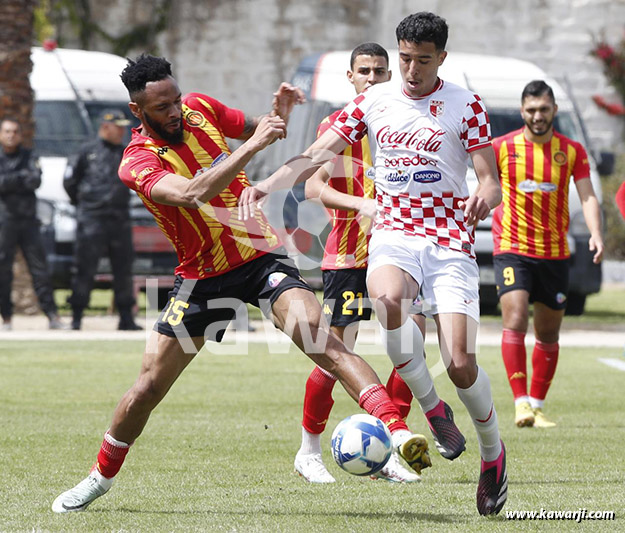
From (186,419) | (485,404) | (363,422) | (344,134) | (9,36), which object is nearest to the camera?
(363,422)

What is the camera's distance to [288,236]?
14.7 meters

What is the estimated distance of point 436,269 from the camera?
5.86 meters

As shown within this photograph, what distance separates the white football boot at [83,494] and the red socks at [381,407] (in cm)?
135

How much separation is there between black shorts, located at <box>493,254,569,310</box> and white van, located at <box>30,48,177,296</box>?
8.41 meters

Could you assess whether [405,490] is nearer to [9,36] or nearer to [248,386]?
[248,386]

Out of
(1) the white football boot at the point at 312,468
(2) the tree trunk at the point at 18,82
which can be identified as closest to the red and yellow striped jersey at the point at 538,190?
(1) the white football boot at the point at 312,468

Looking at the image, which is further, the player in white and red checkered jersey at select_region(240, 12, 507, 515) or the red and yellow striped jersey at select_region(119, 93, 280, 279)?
the red and yellow striped jersey at select_region(119, 93, 280, 279)

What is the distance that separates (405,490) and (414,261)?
1226 mm

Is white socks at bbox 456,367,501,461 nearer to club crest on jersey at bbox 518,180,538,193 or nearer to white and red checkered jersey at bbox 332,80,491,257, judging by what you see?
white and red checkered jersey at bbox 332,80,491,257

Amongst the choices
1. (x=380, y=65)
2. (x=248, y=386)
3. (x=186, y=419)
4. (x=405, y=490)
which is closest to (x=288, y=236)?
(x=248, y=386)

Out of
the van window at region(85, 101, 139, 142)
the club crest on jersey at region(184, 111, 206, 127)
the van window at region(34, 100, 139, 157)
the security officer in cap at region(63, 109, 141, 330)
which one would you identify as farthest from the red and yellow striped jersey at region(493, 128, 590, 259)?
the van window at region(85, 101, 139, 142)

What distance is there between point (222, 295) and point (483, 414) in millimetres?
1315

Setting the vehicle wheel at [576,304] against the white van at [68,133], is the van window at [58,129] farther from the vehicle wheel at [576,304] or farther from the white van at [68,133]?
the vehicle wheel at [576,304]

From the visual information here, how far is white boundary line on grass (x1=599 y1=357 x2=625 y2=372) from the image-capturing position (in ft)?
39.2
